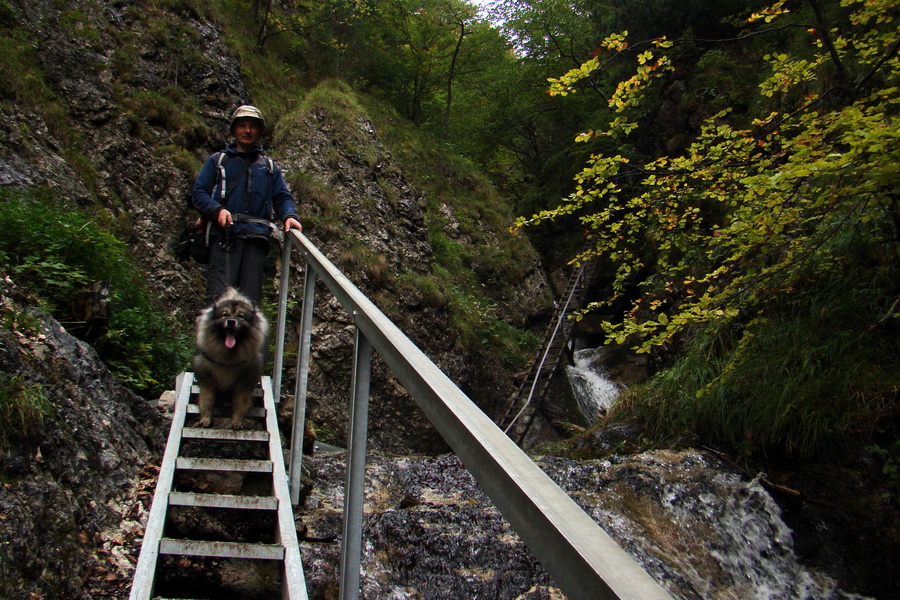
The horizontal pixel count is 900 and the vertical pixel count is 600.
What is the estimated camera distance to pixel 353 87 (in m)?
14.7

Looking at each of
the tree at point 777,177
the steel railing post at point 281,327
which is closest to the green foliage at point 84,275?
the steel railing post at point 281,327

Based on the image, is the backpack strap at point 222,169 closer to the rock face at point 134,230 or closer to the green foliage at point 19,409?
the rock face at point 134,230

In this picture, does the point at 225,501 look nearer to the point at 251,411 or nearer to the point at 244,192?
the point at 251,411

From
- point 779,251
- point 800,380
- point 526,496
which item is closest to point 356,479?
point 526,496

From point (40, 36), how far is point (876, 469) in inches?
416

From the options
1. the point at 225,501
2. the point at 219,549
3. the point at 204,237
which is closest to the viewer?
the point at 219,549

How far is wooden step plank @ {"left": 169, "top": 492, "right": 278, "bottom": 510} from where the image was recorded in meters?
2.48

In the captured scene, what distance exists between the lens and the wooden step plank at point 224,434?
3102mm

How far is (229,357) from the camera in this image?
3533mm

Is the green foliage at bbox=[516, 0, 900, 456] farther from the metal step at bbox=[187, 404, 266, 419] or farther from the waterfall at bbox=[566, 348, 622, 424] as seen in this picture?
the waterfall at bbox=[566, 348, 622, 424]

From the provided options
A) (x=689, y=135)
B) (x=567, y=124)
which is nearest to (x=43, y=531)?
(x=689, y=135)

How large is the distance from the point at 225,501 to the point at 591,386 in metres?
10.7

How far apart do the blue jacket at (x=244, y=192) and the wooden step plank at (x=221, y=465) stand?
179 cm

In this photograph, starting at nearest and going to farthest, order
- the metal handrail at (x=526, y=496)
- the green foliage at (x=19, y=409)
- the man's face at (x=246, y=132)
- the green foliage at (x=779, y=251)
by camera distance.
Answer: the metal handrail at (x=526, y=496), the green foliage at (x=19, y=409), the green foliage at (x=779, y=251), the man's face at (x=246, y=132)
